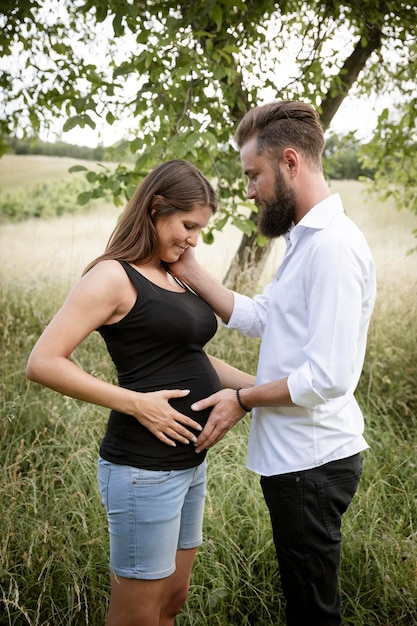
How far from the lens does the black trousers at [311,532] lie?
1.95 m

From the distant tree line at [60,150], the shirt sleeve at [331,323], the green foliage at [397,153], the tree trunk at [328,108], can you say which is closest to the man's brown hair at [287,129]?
the shirt sleeve at [331,323]

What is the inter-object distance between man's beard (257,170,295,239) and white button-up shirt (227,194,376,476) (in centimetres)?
12

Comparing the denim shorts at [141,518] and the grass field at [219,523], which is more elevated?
the denim shorts at [141,518]

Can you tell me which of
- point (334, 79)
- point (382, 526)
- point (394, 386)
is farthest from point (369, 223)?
point (382, 526)

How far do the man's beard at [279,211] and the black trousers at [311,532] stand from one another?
90cm

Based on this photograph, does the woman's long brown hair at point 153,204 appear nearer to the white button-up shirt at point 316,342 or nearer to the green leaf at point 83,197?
the white button-up shirt at point 316,342

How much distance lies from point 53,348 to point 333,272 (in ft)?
3.01

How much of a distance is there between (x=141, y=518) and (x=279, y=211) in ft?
3.95

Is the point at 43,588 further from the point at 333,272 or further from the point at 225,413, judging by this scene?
the point at 333,272

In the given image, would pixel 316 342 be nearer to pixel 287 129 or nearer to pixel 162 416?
pixel 162 416

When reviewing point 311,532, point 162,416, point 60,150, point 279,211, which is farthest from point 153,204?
point 60,150

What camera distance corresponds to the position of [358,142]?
675 cm

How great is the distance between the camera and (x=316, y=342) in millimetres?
1800

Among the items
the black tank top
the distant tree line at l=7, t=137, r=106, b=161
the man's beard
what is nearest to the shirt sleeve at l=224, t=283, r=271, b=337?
the man's beard
